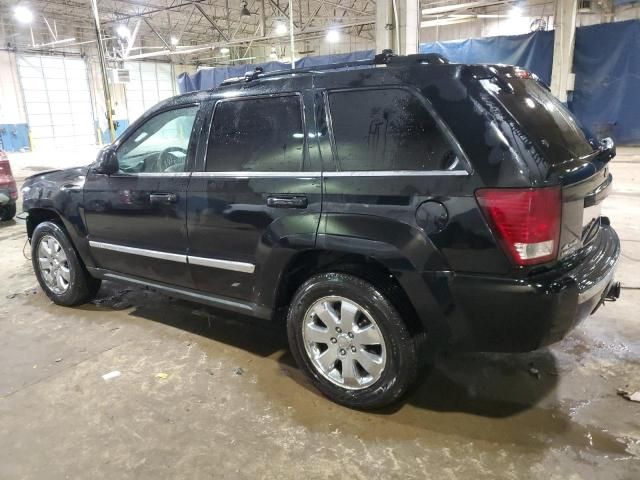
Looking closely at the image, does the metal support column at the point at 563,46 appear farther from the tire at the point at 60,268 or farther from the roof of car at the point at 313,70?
the tire at the point at 60,268

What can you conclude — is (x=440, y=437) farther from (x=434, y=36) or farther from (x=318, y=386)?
(x=434, y=36)

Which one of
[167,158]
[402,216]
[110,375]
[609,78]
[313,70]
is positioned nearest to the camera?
[402,216]

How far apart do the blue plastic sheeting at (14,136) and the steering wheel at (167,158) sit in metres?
23.8

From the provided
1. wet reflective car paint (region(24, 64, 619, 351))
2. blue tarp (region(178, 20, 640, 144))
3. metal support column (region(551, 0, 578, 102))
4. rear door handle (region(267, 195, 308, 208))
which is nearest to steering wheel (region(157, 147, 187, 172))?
wet reflective car paint (region(24, 64, 619, 351))

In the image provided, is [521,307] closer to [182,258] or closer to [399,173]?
[399,173]

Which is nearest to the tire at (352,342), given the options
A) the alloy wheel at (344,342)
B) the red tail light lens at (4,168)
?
the alloy wheel at (344,342)

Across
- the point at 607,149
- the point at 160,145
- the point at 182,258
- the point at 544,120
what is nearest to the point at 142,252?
the point at 182,258

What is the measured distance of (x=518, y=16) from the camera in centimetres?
2025

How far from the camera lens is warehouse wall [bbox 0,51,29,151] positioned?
74.8ft

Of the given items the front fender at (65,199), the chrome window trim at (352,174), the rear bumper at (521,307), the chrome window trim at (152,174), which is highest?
the chrome window trim at (352,174)

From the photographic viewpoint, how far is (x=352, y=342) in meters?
2.58

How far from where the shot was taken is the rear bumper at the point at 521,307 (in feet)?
6.86

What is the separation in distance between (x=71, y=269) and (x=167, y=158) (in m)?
1.45

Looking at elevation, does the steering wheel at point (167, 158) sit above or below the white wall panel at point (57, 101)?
below
